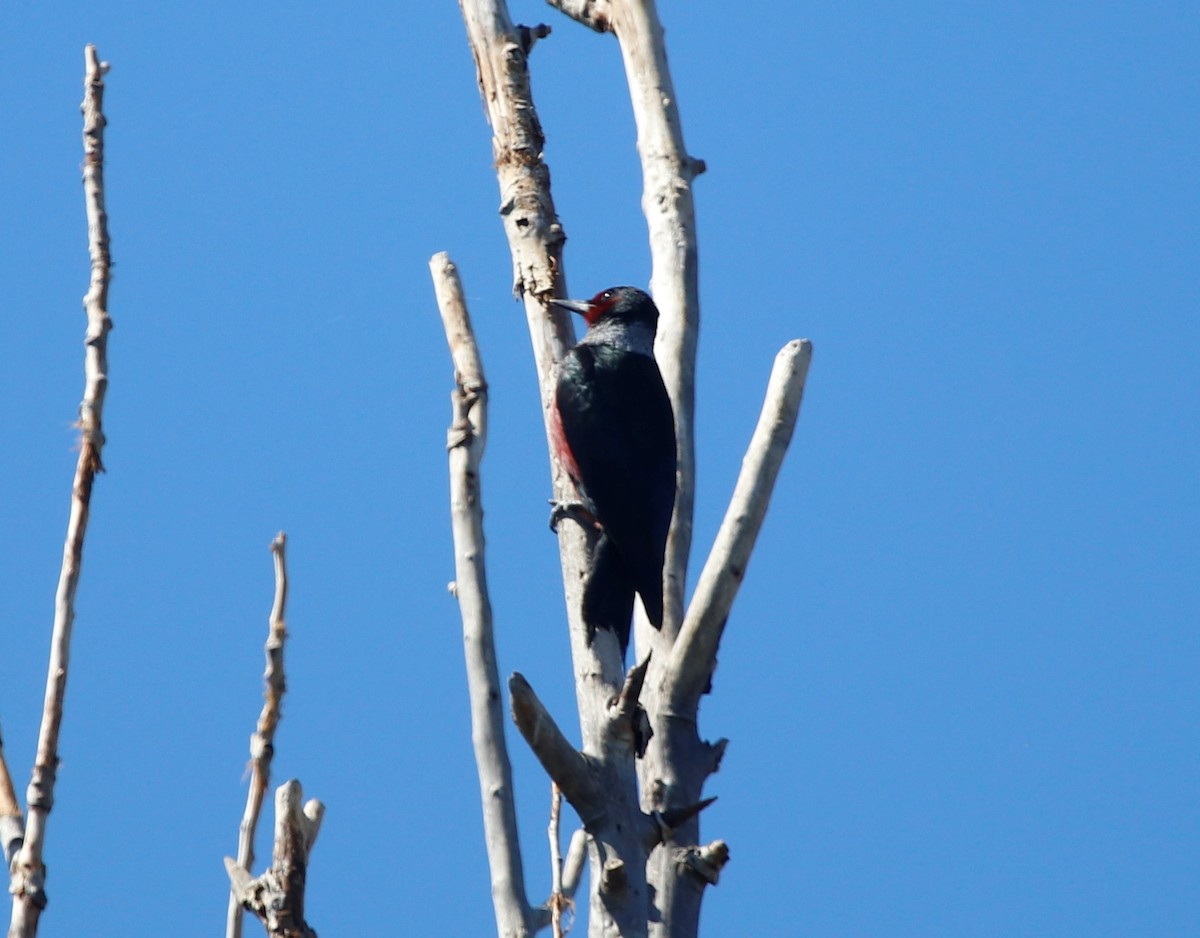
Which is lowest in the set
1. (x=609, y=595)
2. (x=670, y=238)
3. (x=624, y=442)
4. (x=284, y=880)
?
(x=284, y=880)

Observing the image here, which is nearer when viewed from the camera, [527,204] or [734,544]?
[734,544]

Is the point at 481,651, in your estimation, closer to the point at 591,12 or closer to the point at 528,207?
the point at 528,207

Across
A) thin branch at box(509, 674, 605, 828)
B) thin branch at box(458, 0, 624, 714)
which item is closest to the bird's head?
thin branch at box(458, 0, 624, 714)

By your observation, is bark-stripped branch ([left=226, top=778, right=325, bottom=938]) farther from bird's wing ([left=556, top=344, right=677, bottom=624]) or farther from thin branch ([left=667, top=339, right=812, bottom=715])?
bird's wing ([left=556, top=344, right=677, bottom=624])

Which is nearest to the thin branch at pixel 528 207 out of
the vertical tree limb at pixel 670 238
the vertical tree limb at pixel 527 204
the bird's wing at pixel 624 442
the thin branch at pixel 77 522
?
the vertical tree limb at pixel 527 204

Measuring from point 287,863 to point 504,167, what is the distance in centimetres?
226

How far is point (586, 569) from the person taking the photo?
152 inches

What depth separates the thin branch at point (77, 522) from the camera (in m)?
2.42

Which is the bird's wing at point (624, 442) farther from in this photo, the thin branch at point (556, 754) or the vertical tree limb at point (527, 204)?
the thin branch at point (556, 754)

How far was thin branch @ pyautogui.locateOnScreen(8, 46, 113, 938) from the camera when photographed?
2416 millimetres

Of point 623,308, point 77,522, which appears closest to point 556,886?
point 77,522

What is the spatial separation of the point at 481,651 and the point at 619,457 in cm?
173

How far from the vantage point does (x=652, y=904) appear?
3.41 m

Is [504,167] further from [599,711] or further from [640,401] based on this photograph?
[599,711]
